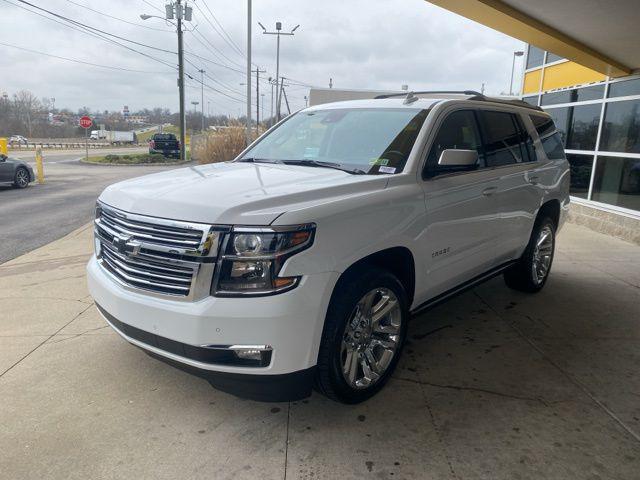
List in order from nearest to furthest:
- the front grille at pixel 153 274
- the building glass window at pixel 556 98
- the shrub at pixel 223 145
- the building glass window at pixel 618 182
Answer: the front grille at pixel 153 274 → the building glass window at pixel 618 182 → the building glass window at pixel 556 98 → the shrub at pixel 223 145

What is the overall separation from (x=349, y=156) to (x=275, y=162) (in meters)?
0.63

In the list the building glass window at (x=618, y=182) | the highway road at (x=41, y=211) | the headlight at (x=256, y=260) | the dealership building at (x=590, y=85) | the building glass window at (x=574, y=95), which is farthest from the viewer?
the building glass window at (x=574, y=95)

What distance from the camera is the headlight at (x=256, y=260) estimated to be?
2.45 metres

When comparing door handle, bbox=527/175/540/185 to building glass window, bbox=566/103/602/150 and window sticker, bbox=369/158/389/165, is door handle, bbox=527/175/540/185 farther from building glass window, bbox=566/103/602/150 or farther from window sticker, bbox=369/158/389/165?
building glass window, bbox=566/103/602/150

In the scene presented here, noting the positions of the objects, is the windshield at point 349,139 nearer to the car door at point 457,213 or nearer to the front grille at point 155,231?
the car door at point 457,213

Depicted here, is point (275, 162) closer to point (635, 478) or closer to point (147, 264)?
point (147, 264)

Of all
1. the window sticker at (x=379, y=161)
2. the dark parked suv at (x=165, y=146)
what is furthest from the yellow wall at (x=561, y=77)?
the dark parked suv at (x=165, y=146)

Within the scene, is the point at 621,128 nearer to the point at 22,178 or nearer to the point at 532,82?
the point at 532,82

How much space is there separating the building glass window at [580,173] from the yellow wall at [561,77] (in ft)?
5.02

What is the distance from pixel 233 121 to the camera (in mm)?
23625

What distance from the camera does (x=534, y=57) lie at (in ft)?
40.9

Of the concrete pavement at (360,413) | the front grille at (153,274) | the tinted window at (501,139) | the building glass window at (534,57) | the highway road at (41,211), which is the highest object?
the building glass window at (534,57)

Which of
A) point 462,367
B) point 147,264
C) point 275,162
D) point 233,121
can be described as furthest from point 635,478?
point 233,121

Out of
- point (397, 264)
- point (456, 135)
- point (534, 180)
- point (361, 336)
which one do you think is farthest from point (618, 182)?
point (361, 336)
